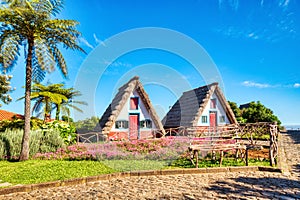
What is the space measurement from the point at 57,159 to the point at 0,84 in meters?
14.0

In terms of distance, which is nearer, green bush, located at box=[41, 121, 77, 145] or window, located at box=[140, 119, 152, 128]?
green bush, located at box=[41, 121, 77, 145]

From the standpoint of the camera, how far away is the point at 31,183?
5891 millimetres

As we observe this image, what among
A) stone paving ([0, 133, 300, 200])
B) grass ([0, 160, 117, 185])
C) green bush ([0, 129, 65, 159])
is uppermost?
green bush ([0, 129, 65, 159])

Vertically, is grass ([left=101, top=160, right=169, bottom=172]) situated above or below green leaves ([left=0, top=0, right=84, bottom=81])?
below

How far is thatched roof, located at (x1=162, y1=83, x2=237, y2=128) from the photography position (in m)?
20.9

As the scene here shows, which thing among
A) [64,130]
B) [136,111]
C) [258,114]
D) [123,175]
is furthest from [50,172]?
[258,114]

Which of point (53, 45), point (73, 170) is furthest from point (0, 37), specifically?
point (73, 170)

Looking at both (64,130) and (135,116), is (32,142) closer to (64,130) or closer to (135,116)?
(64,130)

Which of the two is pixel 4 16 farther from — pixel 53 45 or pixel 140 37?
pixel 140 37

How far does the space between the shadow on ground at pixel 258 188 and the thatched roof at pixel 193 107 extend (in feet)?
46.0

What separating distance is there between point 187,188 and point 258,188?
173 centimetres

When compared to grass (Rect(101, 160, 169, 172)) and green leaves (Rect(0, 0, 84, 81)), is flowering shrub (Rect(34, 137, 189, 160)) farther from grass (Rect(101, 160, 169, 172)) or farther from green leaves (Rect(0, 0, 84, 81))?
green leaves (Rect(0, 0, 84, 81))

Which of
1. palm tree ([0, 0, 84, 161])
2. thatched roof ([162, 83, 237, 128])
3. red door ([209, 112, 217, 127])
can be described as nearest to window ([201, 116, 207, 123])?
red door ([209, 112, 217, 127])

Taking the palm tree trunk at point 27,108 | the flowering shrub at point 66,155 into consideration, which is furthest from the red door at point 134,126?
the palm tree trunk at point 27,108
